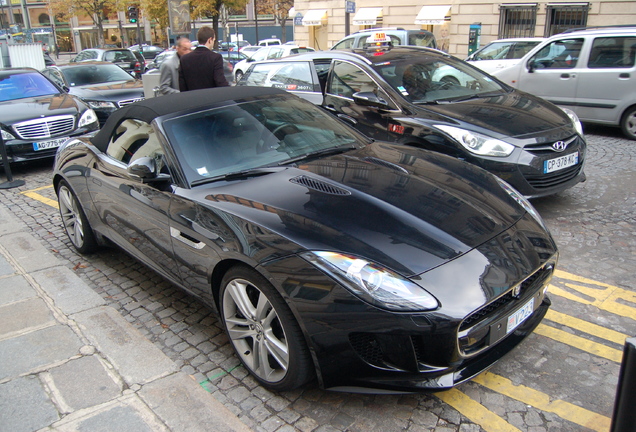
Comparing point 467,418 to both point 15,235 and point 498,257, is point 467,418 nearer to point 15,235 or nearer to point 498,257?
point 498,257

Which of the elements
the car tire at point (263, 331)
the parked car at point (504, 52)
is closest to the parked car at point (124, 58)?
the parked car at point (504, 52)

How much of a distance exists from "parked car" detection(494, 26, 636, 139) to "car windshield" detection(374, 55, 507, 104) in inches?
119

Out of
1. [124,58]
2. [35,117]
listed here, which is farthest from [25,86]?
[124,58]

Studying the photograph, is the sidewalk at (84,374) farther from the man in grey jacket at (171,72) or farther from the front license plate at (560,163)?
the front license plate at (560,163)

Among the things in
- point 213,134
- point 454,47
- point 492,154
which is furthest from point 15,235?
point 454,47

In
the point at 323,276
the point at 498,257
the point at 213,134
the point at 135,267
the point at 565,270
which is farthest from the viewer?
the point at 135,267

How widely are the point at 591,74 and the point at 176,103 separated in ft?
23.5

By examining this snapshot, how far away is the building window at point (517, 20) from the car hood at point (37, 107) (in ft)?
61.0

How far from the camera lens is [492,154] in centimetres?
490

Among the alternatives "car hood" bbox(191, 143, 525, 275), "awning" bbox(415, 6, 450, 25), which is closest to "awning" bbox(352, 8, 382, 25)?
"awning" bbox(415, 6, 450, 25)

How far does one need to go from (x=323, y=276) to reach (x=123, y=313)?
2.10 meters

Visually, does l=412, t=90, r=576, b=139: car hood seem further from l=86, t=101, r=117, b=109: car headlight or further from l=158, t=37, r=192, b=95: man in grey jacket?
l=86, t=101, r=117, b=109: car headlight

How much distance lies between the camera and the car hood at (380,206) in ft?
8.46

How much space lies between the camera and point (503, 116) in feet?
17.3
